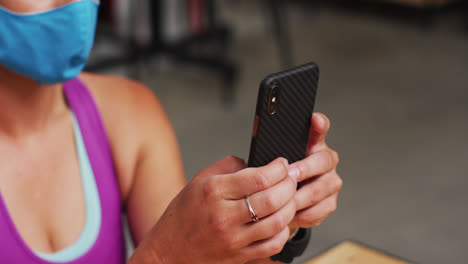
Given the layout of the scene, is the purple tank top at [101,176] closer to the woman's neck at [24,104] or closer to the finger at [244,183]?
the woman's neck at [24,104]

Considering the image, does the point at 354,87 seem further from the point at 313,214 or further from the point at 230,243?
the point at 230,243

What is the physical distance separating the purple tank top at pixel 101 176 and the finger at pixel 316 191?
32 cm

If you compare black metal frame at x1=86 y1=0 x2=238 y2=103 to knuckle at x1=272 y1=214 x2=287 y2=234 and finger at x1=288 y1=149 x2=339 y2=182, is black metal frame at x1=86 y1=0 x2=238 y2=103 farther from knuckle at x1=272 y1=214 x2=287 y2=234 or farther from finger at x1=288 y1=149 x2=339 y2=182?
knuckle at x1=272 y1=214 x2=287 y2=234

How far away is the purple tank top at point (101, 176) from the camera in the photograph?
905 mm

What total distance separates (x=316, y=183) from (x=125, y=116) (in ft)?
1.22

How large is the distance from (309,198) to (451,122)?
2.61m

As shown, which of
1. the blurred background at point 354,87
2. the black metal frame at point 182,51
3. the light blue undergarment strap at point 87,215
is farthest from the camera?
the black metal frame at point 182,51

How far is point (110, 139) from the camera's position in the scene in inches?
38.3

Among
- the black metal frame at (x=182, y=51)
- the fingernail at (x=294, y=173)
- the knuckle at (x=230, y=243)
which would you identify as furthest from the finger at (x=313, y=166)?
the black metal frame at (x=182, y=51)

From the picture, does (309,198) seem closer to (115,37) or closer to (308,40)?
(115,37)

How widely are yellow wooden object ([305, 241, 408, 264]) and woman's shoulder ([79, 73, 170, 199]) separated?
324 millimetres

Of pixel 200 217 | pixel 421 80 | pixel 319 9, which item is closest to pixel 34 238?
pixel 200 217

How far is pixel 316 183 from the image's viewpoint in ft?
2.50

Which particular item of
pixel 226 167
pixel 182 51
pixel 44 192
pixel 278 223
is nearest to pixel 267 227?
pixel 278 223
